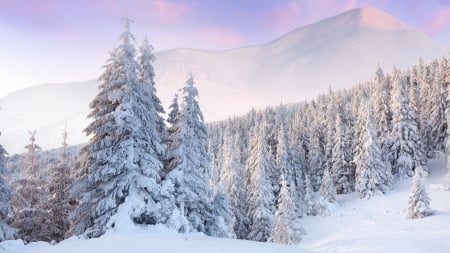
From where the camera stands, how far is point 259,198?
152ft

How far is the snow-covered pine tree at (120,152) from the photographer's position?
1741 cm

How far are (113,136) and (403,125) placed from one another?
47.0 meters

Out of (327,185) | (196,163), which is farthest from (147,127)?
(327,185)

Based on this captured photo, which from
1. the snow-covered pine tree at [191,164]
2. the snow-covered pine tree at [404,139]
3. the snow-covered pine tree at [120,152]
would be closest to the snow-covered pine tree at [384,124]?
the snow-covered pine tree at [404,139]

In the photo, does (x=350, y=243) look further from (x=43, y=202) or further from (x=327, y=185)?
(x=43, y=202)

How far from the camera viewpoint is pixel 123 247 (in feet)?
33.3

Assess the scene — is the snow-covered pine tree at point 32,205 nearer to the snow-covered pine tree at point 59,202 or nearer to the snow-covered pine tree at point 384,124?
the snow-covered pine tree at point 59,202

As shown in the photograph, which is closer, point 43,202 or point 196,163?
point 196,163

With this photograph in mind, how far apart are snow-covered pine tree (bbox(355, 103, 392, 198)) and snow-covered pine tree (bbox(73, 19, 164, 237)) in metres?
38.9

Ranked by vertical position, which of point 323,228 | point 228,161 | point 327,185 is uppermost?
point 228,161

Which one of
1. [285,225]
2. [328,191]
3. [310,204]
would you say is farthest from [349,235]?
[310,204]

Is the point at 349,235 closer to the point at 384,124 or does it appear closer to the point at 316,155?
the point at 384,124

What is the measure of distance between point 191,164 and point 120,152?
4346 mm

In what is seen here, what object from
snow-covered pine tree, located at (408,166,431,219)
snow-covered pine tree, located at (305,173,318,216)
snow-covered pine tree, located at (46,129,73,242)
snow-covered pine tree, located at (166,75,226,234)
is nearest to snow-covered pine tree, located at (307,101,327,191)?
snow-covered pine tree, located at (305,173,318,216)
